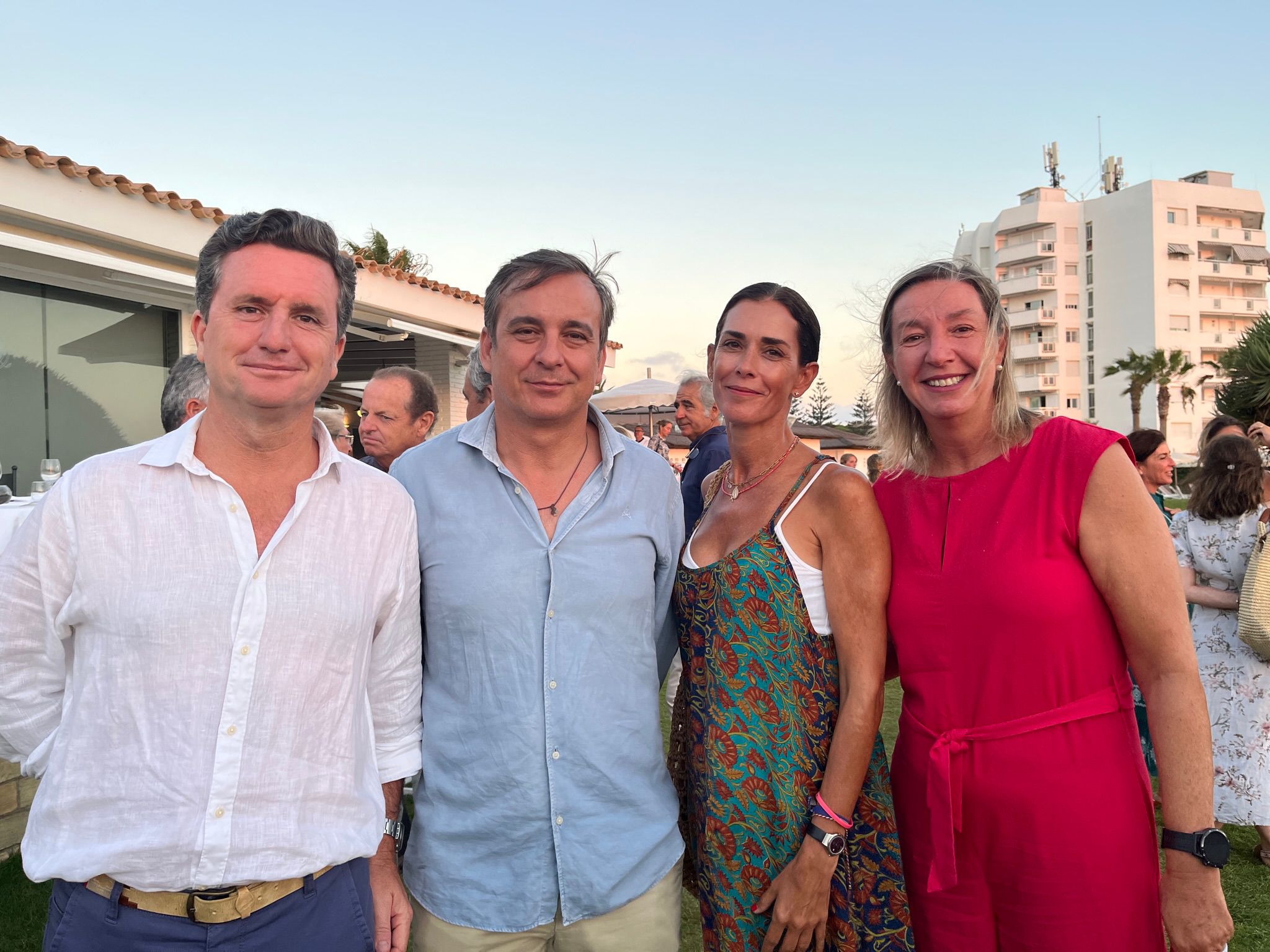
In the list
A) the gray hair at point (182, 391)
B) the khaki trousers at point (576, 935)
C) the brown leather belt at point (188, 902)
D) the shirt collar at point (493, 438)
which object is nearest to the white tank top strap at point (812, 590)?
the shirt collar at point (493, 438)

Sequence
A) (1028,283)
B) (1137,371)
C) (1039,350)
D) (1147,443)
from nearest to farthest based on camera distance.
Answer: (1147,443)
(1137,371)
(1028,283)
(1039,350)

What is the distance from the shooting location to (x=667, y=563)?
235 centimetres

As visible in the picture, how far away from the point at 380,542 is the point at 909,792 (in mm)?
1459

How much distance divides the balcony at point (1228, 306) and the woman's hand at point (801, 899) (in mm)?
76911

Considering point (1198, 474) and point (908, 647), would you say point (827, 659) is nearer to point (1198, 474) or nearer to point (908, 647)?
point (908, 647)

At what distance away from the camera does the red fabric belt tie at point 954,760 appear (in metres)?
2.01

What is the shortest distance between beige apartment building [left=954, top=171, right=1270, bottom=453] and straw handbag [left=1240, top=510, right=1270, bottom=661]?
6224 centimetres

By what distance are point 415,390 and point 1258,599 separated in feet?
16.2

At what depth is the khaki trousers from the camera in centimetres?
204

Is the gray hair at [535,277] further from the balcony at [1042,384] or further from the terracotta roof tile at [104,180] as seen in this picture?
the balcony at [1042,384]

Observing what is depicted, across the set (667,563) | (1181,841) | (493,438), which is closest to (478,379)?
(493,438)

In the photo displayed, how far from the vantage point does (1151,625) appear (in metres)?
1.97

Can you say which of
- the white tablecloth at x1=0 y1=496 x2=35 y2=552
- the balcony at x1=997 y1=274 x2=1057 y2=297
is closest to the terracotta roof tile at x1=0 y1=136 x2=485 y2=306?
the white tablecloth at x1=0 y1=496 x2=35 y2=552

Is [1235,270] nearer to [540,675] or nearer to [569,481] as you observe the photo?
[569,481]
